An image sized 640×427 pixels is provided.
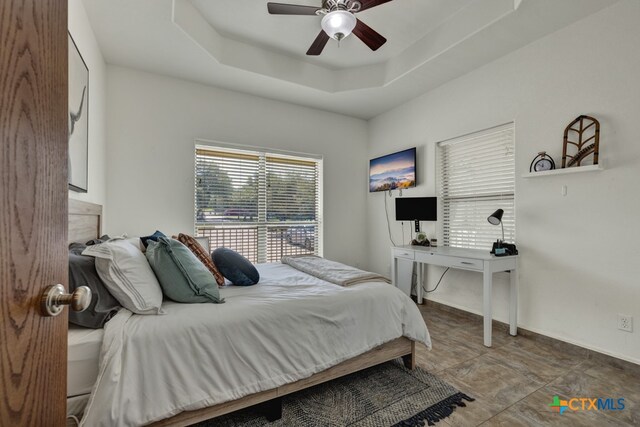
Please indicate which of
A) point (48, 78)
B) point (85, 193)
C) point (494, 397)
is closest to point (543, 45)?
point (494, 397)

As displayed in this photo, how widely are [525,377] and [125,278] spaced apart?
8.65 ft

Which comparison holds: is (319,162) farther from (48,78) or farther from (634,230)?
(48,78)

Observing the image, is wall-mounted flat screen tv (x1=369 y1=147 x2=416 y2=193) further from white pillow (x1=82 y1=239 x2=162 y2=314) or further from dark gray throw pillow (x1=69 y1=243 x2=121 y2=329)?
dark gray throw pillow (x1=69 y1=243 x2=121 y2=329)

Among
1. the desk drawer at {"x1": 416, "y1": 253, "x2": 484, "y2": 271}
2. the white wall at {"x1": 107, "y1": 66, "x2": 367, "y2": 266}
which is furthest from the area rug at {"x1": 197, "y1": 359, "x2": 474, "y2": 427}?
the white wall at {"x1": 107, "y1": 66, "x2": 367, "y2": 266}

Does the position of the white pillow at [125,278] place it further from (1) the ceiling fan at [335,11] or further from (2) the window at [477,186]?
(2) the window at [477,186]

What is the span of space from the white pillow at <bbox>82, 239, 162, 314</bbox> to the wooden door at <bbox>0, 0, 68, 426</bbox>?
2.89 ft

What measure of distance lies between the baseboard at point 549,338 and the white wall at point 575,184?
0.02 meters

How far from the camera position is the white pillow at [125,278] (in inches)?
56.1

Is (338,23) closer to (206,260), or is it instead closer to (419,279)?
(206,260)

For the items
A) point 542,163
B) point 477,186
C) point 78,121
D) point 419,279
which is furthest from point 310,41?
point 419,279

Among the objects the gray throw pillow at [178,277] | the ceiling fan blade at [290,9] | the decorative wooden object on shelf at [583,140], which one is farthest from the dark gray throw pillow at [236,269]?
the decorative wooden object on shelf at [583,140]

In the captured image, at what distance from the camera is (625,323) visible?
2.16 m

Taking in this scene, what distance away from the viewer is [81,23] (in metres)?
2.19

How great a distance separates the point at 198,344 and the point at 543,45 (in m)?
3.61
